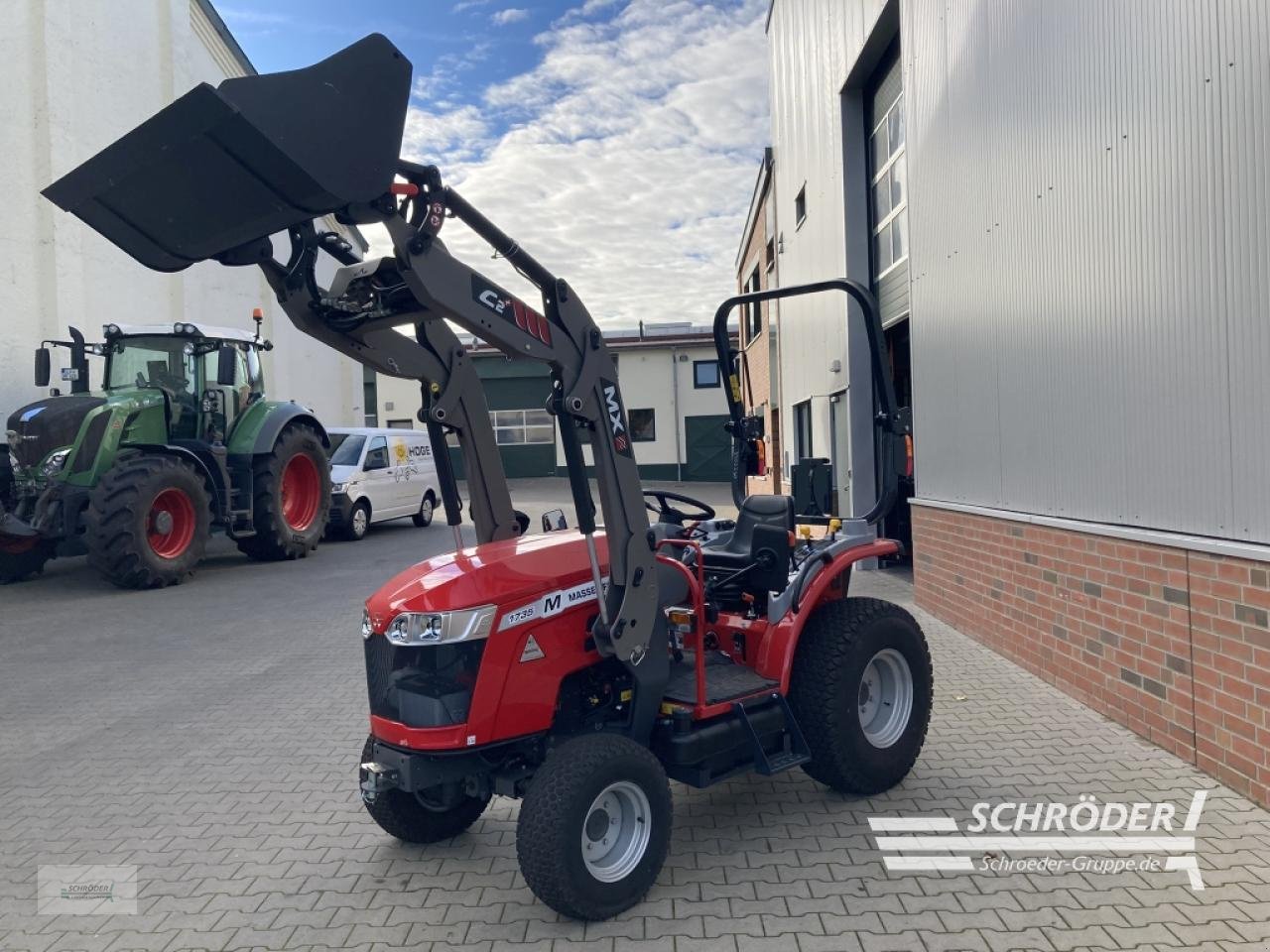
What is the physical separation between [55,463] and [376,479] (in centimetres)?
674

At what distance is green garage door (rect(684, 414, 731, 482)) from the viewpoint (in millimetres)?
35594

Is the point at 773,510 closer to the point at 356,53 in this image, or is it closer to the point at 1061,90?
the point at 356,53

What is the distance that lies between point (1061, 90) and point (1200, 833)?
13.1 feet

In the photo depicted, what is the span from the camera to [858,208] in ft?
34.6

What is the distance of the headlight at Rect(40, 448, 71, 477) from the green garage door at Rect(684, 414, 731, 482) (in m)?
26.3

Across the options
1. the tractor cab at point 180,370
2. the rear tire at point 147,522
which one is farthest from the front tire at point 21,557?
the tractor cab at point 180,370

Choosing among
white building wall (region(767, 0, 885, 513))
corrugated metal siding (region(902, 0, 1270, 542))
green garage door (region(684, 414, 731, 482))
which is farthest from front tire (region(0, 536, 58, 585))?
green garage door (region(684, 414, 731, 482))

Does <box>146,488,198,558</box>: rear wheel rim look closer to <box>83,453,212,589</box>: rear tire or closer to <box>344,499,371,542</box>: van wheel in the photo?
<box>83,453,212,589</box>: rear tire

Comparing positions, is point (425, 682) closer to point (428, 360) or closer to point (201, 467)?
point (428, 360)

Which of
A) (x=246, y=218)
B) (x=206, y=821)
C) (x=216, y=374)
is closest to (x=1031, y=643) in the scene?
(x=206, y=821)

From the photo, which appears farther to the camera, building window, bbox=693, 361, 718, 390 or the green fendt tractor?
building window, bbox=693, 361, 718, 390

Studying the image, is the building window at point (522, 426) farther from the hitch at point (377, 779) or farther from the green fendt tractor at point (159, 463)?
the hitch at point (377, 779)

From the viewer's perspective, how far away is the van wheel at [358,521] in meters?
16.5

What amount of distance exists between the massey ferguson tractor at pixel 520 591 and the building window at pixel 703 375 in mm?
31392
